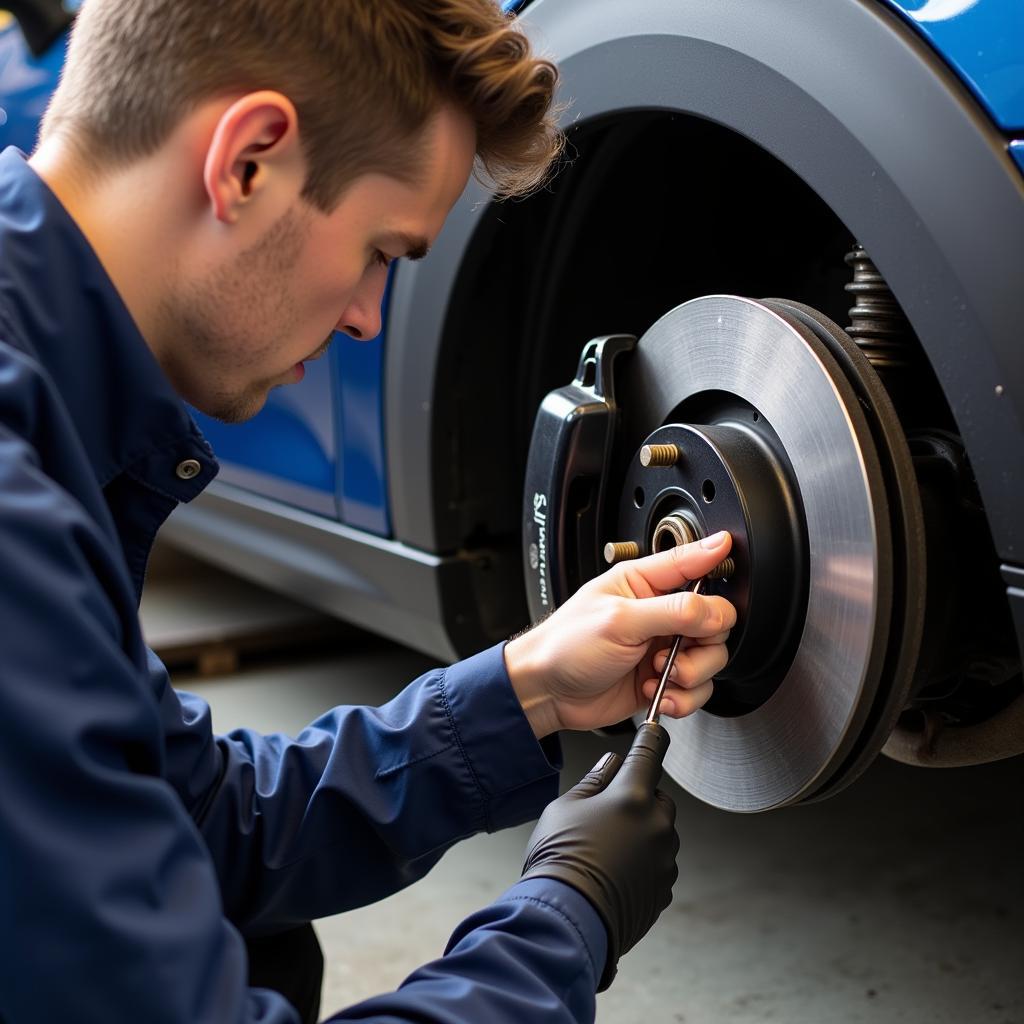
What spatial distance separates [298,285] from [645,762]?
360 mm

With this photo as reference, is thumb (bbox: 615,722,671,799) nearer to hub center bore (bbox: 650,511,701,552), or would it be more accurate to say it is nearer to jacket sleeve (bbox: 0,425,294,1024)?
hub center bore (bbox: 650,511,701,552)

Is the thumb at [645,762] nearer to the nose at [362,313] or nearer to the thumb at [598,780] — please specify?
the thumb at [598,780]

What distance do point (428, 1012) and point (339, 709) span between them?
1.19ft

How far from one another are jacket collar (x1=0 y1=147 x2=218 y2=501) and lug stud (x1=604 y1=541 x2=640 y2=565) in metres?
0.35

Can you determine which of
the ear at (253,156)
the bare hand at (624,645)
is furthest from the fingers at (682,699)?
the ear at (253,156)

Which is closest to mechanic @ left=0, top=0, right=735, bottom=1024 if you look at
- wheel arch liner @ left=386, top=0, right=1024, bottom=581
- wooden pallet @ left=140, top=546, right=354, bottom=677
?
wheel arch liner @ left=386, top=0, right=1024, bottom=581

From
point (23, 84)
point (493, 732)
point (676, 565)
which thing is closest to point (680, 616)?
point (676, 565)

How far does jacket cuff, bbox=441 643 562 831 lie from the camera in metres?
0.91

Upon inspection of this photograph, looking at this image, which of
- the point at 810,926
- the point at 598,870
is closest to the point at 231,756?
the point at 598,870

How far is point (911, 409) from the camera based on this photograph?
3.03 ft

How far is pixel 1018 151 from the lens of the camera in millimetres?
693

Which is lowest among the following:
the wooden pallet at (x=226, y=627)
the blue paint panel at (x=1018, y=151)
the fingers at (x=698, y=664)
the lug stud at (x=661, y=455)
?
the wooden pallet at (x=226, y=627)

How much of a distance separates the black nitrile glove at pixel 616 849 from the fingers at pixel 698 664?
100mm

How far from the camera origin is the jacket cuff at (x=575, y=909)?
689 millimetres
